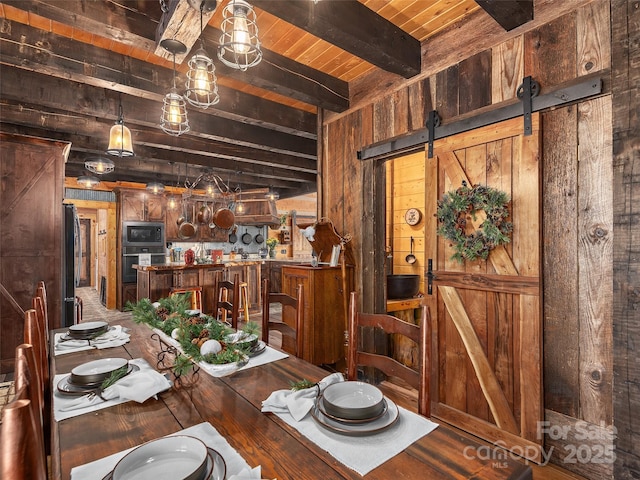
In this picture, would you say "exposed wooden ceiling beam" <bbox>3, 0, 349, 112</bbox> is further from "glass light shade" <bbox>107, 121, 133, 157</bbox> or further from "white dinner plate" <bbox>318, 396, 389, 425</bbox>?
"white dinner plate" <bbox>318, 396, 389, 425</bbox>

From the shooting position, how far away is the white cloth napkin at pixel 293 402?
3.44 ft

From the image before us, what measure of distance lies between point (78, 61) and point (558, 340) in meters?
3.69

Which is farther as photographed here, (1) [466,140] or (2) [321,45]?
(2) [321,45]

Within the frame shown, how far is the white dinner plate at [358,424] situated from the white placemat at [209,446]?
10.3 inches

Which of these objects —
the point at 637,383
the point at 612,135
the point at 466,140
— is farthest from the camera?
the point at 466,140

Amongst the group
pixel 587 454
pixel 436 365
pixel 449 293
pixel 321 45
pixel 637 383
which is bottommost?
pixel 587 454

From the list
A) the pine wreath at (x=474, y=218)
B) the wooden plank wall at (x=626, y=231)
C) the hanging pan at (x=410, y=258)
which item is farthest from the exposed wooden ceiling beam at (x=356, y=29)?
the hanging pan at (x=410, y=258)

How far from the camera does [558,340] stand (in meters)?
1.94

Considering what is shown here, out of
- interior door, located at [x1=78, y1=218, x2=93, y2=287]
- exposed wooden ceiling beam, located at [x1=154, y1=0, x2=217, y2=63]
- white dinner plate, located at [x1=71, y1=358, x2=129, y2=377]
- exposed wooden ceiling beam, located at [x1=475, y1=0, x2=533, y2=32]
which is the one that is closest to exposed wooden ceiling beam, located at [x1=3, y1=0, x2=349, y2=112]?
exposed wooden ceiling beam, located at [x1=154, y1=0, x2=217, y2=63]

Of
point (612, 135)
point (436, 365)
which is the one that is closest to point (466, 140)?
point (612, 135)

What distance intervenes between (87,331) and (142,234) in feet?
18.1

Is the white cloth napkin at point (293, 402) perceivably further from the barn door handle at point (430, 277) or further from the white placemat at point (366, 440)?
the barn door handle at point (430, 277)

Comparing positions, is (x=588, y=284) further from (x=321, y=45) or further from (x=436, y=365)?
(x=321, y=45)

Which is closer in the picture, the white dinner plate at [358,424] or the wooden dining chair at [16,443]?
the wooden dining chair at [16,443]
